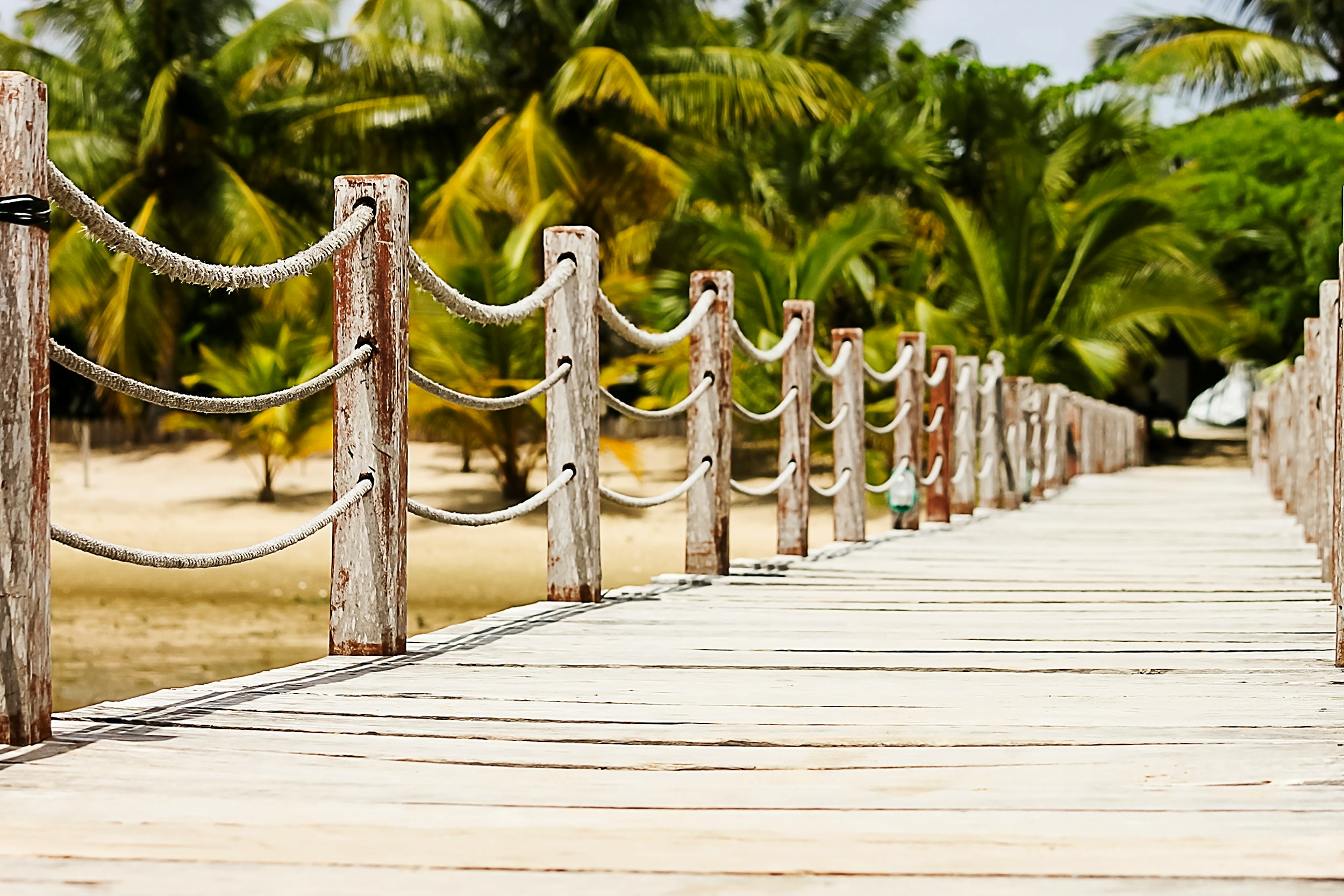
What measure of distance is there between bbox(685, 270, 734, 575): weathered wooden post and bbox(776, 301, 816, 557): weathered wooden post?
88 centimetres

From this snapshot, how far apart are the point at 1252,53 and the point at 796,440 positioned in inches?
1005

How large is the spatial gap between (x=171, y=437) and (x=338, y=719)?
27.8 metres

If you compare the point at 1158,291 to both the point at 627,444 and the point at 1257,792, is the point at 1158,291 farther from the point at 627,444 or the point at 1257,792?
the point at 1257,792

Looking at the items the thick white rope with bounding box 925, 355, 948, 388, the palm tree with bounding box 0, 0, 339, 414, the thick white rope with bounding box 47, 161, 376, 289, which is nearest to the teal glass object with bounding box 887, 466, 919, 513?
the thick white rope with bounding box 925, 355, 948, 388

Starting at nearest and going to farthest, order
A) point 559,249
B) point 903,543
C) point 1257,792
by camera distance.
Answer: point 1257,792 < point 559,249 < point 903,543

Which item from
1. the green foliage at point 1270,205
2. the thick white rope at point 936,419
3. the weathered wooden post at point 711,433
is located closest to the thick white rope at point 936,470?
the thick white rope at point 936,419

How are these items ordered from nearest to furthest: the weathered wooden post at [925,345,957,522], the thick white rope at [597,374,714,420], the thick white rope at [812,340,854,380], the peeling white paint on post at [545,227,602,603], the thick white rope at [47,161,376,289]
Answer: the thick white rope at [47,161,376,289], the peeling white paint on post at [545,227,602,603], the thick white rope at [597,374,714,420], the thick white rope at [812,340,854,380], the weathered wooden post at [925,345,957,522]

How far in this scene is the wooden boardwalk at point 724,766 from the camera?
6.59 feet

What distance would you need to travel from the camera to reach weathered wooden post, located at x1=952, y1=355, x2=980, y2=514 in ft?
34.9

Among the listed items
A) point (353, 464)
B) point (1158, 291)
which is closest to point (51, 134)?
point (1158, 291)

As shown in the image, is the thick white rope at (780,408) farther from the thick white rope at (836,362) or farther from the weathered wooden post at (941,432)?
the weathered wooden post at (941,432)

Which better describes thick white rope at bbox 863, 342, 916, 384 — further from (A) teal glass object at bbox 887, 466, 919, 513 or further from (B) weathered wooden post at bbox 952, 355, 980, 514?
(B) weathered wooden post at bbox 952, 355, 980, 514

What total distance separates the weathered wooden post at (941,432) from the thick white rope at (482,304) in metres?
5.05

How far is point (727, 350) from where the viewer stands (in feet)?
20.3
